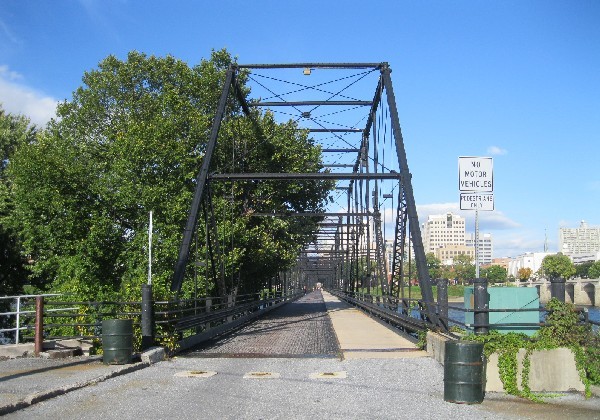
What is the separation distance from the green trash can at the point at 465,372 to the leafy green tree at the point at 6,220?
28.8 meters

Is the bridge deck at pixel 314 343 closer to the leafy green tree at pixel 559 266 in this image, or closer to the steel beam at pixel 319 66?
the steel beam at pixel 319 66

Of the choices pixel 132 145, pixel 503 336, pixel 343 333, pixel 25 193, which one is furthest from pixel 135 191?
pixel 503 336

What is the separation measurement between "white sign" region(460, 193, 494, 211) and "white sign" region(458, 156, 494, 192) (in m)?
0.10

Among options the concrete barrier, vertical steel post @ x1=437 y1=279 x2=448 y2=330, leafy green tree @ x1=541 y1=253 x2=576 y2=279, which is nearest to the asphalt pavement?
the concrete barrier

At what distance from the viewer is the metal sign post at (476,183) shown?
12.8 m

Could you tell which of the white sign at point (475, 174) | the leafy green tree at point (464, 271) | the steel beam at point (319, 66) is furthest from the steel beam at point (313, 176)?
the leafy green tree at point (464, 271)

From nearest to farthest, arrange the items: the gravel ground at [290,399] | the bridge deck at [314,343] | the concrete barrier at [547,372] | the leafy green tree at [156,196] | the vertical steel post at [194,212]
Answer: the gravel ground at [290,399]
the concrete barrier at [547,372]
the bridge deck at [314,343]
the vertical steel post at [194,212]
the leafy green tree at [156,196]

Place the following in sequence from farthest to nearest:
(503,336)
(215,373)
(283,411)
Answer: (215,373), (503,336), (283,411)

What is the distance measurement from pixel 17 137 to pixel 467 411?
3787cm

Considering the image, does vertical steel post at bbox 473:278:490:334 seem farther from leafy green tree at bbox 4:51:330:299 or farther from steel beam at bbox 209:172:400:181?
leafy green tree at bbox 4:51:330:299

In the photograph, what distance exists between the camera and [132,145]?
31.2 m

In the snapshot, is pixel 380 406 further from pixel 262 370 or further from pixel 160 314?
pixel 160 314

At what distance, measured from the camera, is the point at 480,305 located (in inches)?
472

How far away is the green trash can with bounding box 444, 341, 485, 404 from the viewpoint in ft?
30.3
